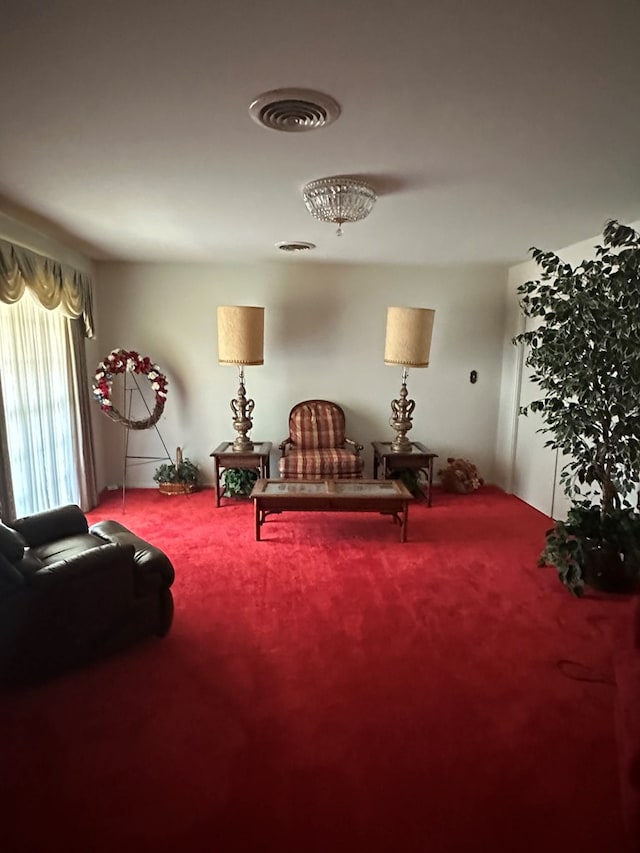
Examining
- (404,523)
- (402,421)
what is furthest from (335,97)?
(402,421)

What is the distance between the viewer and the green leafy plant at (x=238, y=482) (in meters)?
4.88

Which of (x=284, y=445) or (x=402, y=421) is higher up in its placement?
(x=402, y=421)

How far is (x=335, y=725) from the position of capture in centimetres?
204

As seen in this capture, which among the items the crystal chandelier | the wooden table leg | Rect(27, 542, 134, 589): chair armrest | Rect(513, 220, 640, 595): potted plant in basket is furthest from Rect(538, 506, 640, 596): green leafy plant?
Rect(27, 542, 134, 589): chair armrest

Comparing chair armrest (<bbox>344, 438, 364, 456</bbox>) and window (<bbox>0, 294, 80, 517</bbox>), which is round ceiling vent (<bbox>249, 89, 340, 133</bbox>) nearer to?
window (<bbox>0, 294, 80, 517</bbox>)

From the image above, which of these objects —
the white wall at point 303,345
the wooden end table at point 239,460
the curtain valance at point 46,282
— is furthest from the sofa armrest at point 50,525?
the white wall at point 303,345

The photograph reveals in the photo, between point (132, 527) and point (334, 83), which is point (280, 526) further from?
point (334, 83)

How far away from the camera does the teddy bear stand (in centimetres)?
517

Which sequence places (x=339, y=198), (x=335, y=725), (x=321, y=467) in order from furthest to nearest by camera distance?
(x=321, y=467), (x=339, y=198), (x=335, y=725)

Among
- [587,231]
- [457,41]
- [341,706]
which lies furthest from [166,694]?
[587,231]

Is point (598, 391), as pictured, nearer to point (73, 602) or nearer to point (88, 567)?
point (88, 567)

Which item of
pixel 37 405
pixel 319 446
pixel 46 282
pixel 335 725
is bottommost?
pixel 335 725

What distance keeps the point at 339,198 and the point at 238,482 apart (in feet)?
9.83

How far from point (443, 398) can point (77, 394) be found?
363 centimetres
